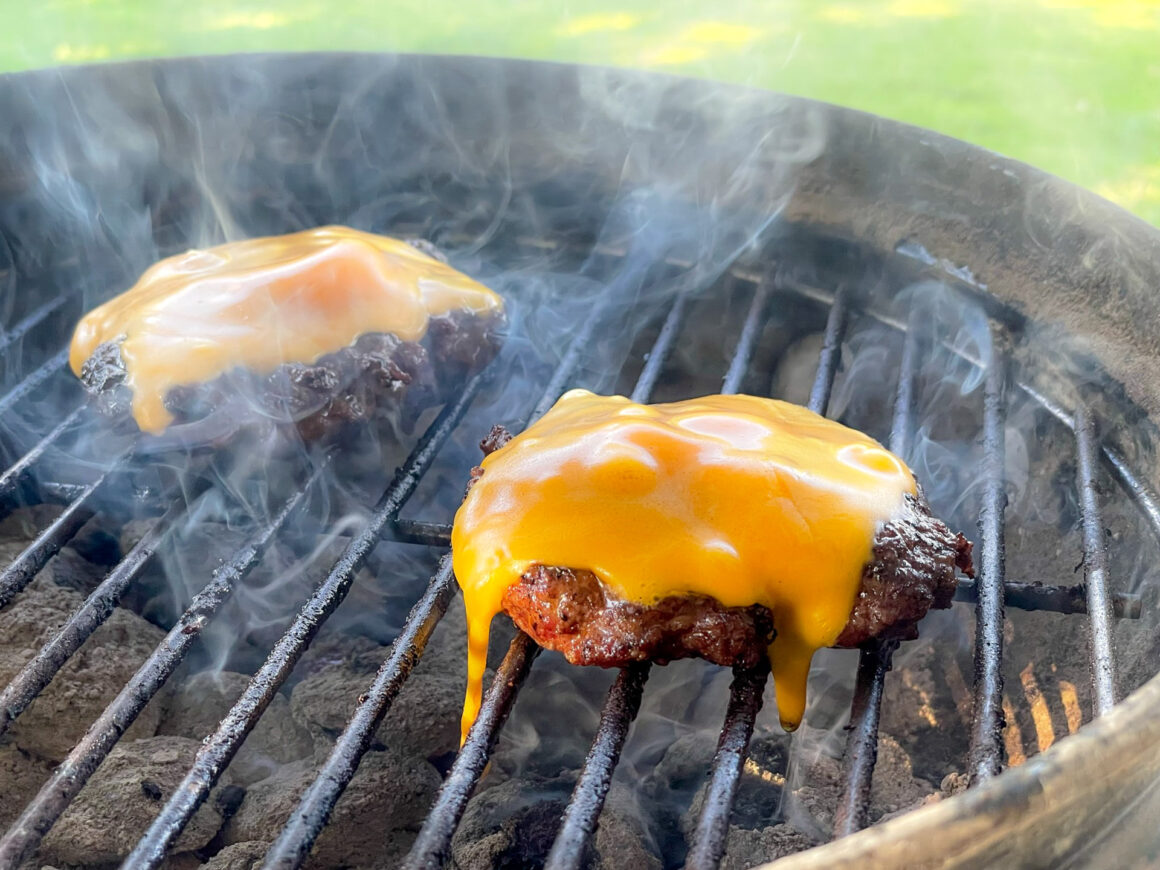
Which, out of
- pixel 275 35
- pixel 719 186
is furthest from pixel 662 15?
pixel 719 186

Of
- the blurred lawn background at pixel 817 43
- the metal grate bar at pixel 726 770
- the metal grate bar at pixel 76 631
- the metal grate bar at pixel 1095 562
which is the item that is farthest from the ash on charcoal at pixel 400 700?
the blurred lawn background at pixel 817 43

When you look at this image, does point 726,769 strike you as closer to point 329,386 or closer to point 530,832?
point 530,832

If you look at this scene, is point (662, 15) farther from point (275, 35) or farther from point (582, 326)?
point (582, 326)

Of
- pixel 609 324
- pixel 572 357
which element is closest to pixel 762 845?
pixel 572 357

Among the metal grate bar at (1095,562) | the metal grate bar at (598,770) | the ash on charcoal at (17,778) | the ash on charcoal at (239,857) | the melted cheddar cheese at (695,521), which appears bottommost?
the ash on charcoal at (17,778)

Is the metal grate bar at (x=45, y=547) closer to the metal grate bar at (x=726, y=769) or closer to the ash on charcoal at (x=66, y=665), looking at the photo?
the ash on charcoal at (x=66, y=665)

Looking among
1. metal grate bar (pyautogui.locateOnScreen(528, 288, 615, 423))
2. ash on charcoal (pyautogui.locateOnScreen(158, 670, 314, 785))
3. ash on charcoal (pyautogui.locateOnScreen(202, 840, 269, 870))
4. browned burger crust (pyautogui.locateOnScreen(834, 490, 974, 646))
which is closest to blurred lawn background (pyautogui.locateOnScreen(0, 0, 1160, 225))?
metal grate bar (pyautogui.locateOnScreen(528, 288, 615, 423))
